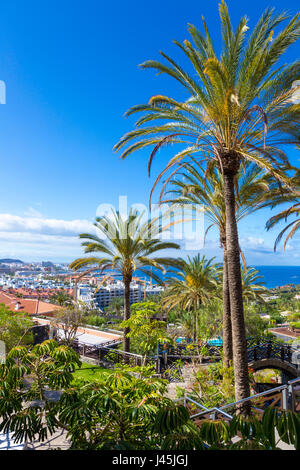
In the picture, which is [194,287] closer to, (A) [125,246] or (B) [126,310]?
(B) [126,310]

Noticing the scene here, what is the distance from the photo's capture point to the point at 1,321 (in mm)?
9672

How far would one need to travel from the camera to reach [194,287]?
1545cm

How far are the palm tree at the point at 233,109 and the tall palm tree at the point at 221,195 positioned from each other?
5.27ft

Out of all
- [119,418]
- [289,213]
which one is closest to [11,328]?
[119,418]

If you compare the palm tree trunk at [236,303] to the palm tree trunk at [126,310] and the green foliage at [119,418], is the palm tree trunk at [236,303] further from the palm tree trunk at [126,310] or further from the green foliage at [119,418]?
the palm tree trunk at [126,310]

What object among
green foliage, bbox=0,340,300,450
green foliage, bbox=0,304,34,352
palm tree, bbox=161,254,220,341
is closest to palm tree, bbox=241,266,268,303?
palm tree, bbox=161,254,220,341

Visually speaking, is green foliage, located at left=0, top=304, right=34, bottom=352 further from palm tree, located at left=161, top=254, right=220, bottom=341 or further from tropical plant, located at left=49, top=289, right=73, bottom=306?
palm tree, located at left=161, top=254, right=220, bottom=341

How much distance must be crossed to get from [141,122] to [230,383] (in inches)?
283

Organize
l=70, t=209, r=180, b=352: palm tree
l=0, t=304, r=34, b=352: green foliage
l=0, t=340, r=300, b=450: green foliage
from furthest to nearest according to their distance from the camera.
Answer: l=70, t=209, r=180, b=352: palm tree
l=0, t=304, r=34, b=352: green foliage
l=0, t=340, r=300, b=450: green foliage

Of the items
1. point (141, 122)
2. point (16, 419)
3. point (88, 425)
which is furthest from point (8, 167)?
point (88, 425)

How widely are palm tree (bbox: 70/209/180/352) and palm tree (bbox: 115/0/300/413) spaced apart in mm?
4883

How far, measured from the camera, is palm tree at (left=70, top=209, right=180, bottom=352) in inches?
429
